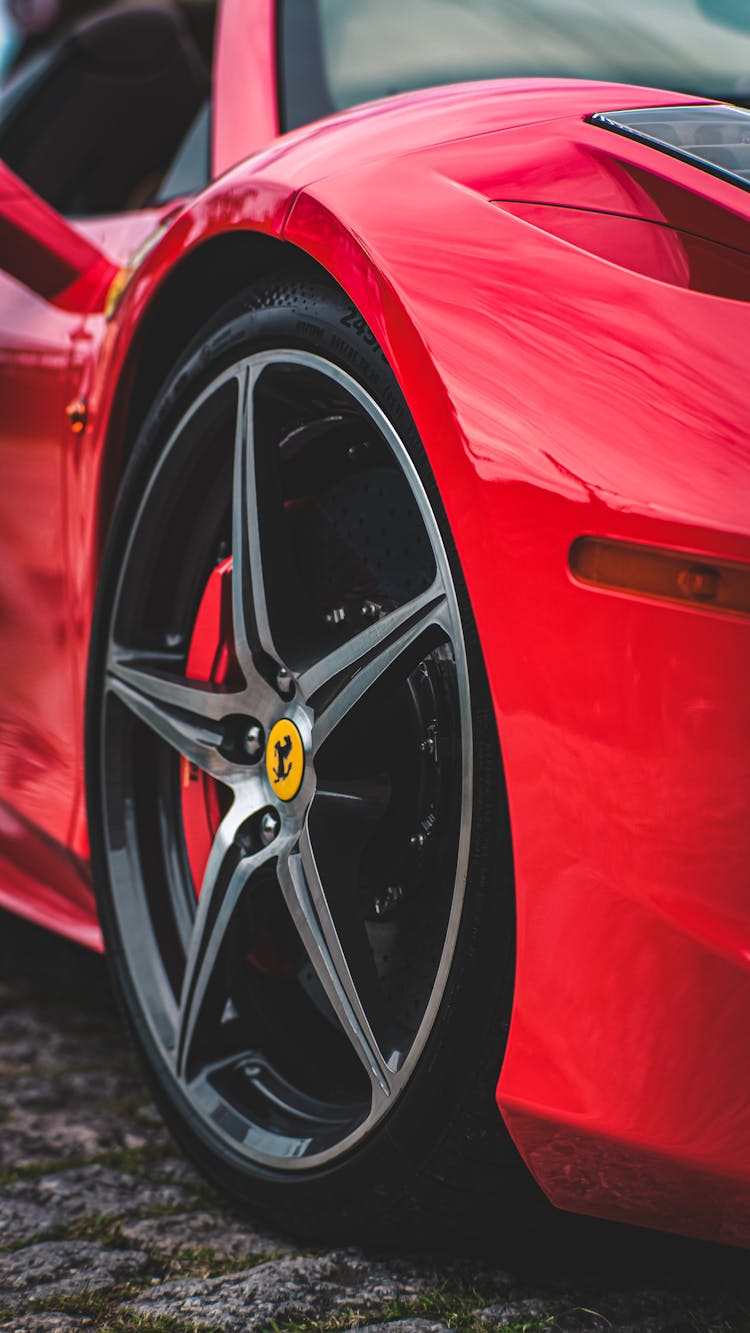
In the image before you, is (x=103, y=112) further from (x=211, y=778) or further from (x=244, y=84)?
(x=211, y=778)

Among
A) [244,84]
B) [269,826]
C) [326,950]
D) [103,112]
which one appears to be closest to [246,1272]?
[326,950]

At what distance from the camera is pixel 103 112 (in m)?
3.00

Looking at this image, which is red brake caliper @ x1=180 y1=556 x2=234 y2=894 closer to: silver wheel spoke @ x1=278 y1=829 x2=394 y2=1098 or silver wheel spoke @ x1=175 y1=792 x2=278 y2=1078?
silver wheel spoke @ x1=175 y1=792 x2=278 y2=1078

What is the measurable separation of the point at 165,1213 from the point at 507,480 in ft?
3.10

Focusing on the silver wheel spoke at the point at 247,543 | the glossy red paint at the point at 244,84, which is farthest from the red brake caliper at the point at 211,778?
the glossy red paint at the point at 244,84

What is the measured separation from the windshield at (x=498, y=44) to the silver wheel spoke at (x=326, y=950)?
3.52 ft

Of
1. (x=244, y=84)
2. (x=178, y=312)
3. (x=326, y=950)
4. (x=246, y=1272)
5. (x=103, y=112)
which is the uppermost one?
(x=103, y=112)

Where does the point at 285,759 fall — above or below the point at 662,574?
below

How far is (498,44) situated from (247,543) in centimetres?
91

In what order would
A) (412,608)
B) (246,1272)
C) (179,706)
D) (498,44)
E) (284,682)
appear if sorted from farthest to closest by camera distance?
(498,44), (179,706), (284,682), (246,1272), (412,608)

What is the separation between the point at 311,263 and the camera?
1.53 m

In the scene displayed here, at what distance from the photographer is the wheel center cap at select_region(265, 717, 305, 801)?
1504mm

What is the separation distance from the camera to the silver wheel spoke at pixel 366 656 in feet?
4.30

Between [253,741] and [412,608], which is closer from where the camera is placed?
[412,608]
